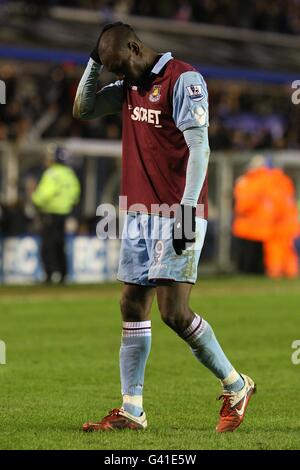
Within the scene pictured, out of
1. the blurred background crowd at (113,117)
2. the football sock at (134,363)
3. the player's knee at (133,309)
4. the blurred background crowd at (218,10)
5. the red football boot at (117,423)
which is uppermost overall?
the blurred background crowd at (218,10)

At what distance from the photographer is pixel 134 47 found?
671 cm

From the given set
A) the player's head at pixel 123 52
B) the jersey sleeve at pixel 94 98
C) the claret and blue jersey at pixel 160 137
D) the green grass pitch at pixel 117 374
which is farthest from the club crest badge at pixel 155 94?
the green grass pitch at pixel 117 374

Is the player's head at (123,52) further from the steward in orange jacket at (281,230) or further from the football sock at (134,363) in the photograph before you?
the steward in orange jacket at (281,230)

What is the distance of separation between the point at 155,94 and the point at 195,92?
0.29 metres

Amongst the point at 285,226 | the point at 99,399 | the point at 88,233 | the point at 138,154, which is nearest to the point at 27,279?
the point at 88,233

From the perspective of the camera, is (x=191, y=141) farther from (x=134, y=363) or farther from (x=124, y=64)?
(x=134, y=363)

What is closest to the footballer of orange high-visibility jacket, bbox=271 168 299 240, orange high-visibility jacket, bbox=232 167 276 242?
orange high-visibility jacket, bbox=232 167 276 242

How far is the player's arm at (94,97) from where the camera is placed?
7102 millimetres

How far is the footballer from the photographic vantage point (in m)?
6.56

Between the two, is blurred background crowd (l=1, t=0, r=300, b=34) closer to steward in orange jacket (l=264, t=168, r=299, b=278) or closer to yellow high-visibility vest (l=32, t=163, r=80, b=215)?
steward in orange jacket (l=264, t=168, r=299, b=278)

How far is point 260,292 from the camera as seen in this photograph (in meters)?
18.8

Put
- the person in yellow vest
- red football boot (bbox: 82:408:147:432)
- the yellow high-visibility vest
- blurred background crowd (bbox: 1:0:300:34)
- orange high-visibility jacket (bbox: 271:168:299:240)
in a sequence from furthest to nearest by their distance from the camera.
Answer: blurred background crowd (bbox: 1:0:300:34) → orange high-visibility jacket (bbox: 271:168:299:240) → the yellow high-visibility vest → the person in yellow vest → red football boot (bbox: 82:408:147:432)

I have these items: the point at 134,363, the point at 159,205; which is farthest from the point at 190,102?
the point at 134,363

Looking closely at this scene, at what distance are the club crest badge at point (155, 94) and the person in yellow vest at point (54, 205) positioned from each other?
507 inches
